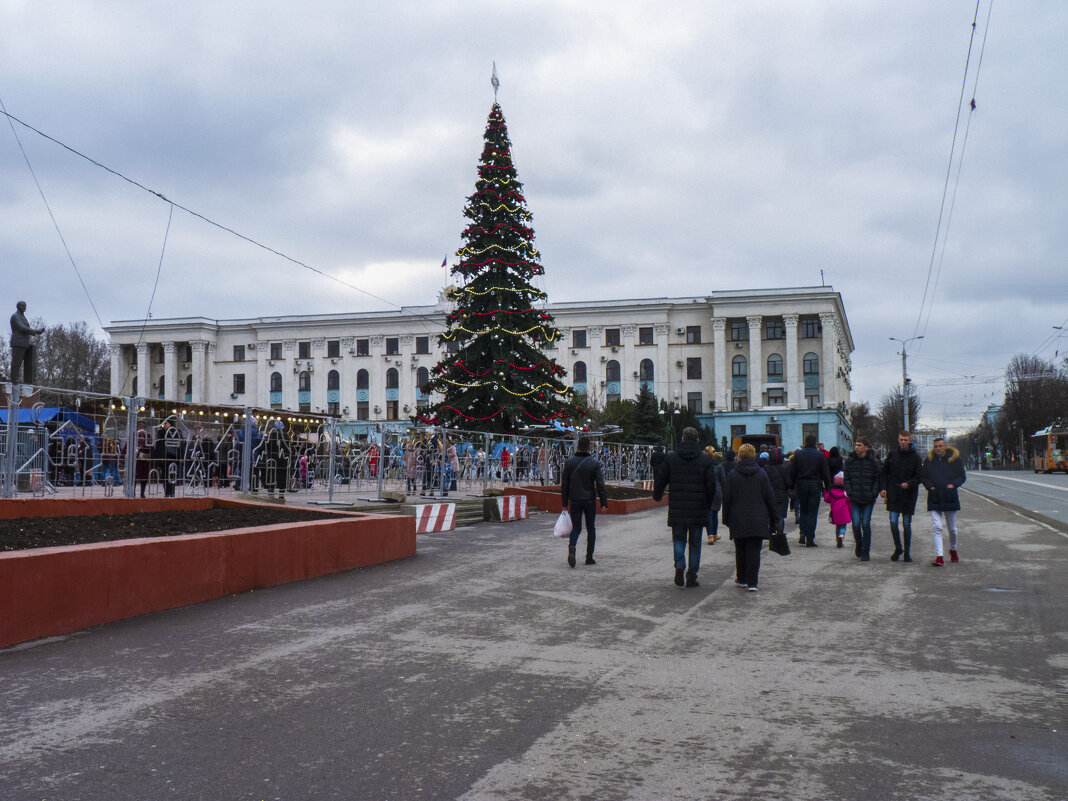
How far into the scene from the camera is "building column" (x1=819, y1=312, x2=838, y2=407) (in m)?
78.4

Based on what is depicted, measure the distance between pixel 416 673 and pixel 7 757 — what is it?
96.5 inches

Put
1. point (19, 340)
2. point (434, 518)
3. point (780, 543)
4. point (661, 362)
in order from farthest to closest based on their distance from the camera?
point (661, 362), point (434, 518), point (19, 340), point (780, 543)

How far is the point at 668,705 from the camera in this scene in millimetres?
5297

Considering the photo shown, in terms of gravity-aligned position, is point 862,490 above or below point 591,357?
below

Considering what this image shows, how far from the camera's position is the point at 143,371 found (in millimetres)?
88688

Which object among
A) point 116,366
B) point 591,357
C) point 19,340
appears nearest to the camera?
point 19,340

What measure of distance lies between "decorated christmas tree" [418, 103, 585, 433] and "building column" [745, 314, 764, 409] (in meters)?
48.5

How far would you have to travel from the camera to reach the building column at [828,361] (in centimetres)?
7844

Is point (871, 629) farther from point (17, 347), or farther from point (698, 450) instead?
point (17, 347)

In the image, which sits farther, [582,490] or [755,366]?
[755,366]

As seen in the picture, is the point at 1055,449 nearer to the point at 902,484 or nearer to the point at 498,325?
the point at 498,325

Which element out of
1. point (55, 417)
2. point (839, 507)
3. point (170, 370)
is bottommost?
point (839, 507)

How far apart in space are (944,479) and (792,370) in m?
69.3

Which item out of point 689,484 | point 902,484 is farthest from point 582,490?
point 902,484
